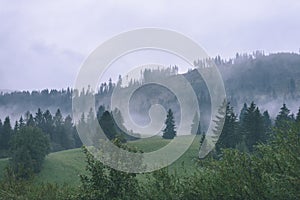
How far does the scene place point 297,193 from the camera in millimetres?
20609

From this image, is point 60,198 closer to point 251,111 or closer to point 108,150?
point 108,150

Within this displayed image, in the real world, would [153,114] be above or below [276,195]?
above

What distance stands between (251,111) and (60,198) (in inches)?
2062

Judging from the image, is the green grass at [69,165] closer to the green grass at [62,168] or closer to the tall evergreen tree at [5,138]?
the green grass at [62,168]

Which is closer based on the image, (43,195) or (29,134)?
(43,195)

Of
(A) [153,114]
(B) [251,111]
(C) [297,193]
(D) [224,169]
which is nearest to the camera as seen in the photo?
(C) [297,193]

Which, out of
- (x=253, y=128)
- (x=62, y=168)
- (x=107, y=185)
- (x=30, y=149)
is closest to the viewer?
(x=107, y=185)

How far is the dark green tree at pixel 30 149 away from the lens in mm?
80838

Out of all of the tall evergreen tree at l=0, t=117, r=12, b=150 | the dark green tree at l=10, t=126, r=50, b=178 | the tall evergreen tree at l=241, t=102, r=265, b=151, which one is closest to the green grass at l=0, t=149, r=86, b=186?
the dark green tree at l=10, t=126, r=50, b=178

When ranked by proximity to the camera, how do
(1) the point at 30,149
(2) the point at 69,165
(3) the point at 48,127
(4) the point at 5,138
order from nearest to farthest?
(1) the point at 30,149 < (2) the point at 69,165 < (4) the point at 5,138 < (3) the point at 48,127

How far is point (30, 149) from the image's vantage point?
275ft

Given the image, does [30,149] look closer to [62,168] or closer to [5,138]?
[62,168]

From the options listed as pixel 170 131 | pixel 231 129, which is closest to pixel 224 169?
pixel 231 129

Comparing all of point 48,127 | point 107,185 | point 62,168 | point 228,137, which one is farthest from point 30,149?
point 107,185
